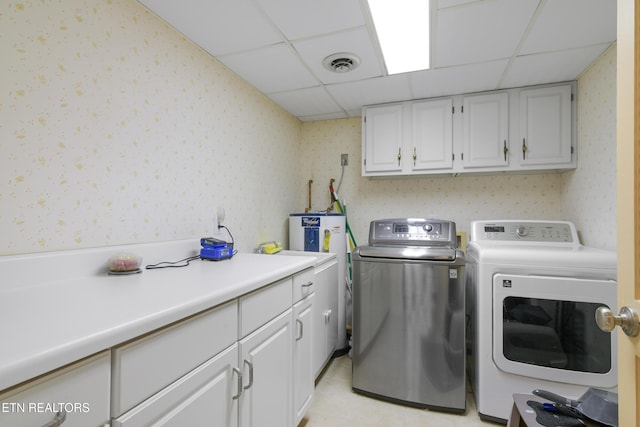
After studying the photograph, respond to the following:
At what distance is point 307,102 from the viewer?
246cm

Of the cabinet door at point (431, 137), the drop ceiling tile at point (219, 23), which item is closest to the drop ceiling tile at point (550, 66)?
the cabinet door at point (431, 137)

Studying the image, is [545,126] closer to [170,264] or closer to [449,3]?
[449,3]

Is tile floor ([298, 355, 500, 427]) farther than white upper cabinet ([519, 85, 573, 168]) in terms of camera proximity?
No

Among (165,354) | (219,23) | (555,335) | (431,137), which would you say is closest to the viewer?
(165,354)

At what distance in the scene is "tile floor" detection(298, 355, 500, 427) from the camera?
1.65 m

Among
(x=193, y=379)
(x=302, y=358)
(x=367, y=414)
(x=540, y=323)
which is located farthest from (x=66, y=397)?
(x=540, y=323)

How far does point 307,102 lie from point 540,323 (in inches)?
87.9

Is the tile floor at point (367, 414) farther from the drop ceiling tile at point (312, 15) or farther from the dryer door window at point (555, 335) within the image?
the drop ceiling tile at point (312, 15)

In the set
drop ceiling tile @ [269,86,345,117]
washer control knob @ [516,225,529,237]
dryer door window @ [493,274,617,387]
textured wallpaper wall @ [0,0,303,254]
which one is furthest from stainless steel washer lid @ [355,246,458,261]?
drop ceiling tile @ [269,86,345,117]

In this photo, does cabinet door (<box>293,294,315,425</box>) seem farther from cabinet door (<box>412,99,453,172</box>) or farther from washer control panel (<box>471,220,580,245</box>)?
cabinet door (<box>412,99,453,172</box>)

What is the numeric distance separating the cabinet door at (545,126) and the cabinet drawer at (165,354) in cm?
231

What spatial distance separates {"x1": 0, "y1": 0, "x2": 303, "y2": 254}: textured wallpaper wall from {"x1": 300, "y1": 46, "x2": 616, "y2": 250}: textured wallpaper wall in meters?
1.16

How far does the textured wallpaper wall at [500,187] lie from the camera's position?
170cm

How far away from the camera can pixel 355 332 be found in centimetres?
193
